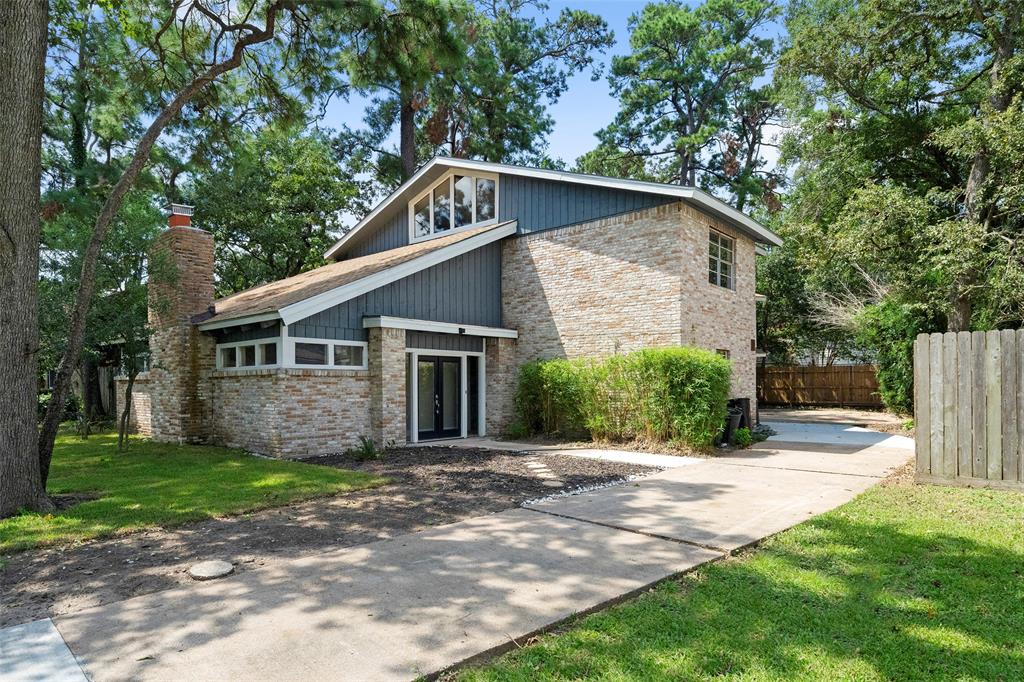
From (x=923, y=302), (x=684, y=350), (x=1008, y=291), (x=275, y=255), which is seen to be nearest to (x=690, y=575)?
(x=684, y=350)

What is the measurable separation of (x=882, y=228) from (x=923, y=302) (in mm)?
3148

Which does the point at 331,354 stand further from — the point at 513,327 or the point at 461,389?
the point at 513,327

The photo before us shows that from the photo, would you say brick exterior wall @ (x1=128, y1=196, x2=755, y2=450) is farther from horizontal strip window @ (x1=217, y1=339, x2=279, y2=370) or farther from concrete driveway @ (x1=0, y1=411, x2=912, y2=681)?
concrete driveway @ (x1=0, y1=411, x2=912, y2=681)

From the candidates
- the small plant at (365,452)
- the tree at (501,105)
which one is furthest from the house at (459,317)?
the tree at (501,105)

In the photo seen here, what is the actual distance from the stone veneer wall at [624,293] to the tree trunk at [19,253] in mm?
9071

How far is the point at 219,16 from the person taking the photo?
10.5 m

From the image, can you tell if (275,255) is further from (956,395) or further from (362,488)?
(956,395)

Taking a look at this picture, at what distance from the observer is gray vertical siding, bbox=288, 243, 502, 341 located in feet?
37.1

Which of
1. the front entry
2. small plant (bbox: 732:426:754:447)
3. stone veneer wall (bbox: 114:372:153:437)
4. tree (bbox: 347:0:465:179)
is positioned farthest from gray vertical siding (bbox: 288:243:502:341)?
stone veneer wall (bbox: 114:372:153:437)

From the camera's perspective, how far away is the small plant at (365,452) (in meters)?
10.5

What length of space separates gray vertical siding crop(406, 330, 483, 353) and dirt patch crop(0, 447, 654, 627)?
3.91 m

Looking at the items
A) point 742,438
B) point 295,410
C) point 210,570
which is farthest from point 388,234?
point 210,570

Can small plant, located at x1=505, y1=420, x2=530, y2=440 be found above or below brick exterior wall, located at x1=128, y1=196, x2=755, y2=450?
below

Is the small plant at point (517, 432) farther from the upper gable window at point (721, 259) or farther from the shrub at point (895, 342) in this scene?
the shrub at point (895, 342)
